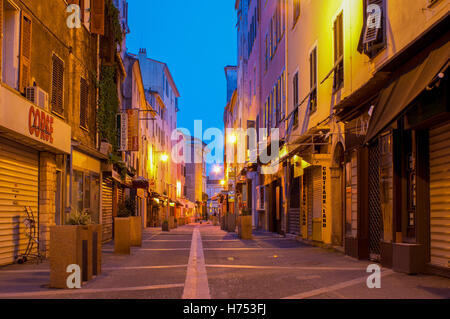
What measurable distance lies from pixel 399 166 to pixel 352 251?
131 inches

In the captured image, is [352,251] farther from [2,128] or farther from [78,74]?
[78,74]

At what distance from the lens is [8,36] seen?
1233cm

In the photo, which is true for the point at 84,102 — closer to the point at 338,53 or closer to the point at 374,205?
the point at 338,53

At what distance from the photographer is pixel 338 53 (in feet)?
51.6

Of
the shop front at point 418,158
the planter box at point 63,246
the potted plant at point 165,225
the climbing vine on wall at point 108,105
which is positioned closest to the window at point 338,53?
the shop front at point 418,158

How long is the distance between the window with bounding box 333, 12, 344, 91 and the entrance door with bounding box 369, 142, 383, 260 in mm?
2898

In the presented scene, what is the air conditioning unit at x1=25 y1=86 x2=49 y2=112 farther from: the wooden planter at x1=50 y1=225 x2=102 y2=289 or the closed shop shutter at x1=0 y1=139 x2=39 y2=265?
the wooden planter at x1=50 y1=225 x2=102 y2=289

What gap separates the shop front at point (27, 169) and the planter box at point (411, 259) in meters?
7.95

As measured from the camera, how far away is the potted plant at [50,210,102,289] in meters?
8.37

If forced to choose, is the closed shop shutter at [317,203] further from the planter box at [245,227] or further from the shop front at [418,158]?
the shop front at [418,158]

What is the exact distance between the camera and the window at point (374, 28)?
11.7m

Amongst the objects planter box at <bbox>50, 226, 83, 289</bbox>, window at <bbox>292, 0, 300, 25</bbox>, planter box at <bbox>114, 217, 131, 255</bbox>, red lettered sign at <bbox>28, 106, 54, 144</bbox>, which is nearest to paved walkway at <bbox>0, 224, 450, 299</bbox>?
planter box at <bbox>50, 226, 83, 289</bbox>

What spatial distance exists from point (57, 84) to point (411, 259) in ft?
35.5

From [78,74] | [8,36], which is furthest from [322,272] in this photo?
[78,74]
